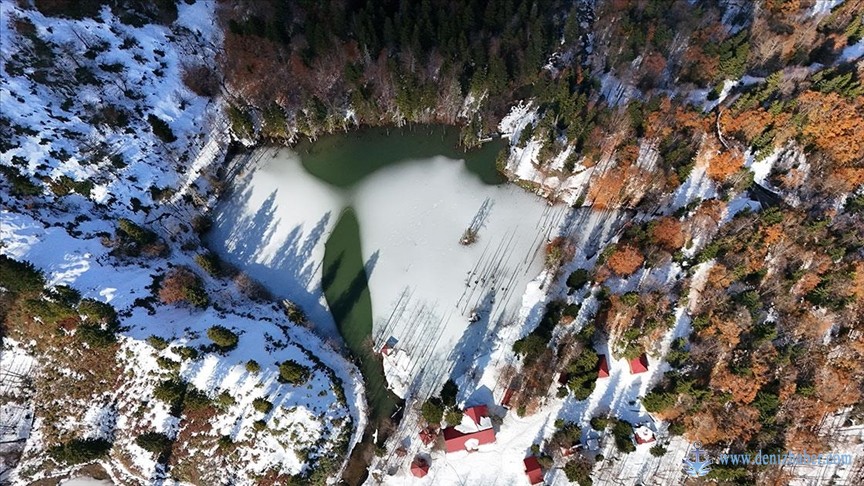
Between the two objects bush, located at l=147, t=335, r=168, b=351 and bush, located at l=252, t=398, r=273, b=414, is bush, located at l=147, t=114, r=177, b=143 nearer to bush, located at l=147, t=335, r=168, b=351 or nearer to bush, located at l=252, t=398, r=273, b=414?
bush, located at l=147, t=335, r=168, b=351

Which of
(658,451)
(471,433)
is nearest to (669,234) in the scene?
(658,451)

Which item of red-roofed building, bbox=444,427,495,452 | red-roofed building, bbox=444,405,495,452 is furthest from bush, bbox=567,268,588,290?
red-roofed building, bbox=444,427,495,452

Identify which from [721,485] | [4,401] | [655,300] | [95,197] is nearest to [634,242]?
[655,300]

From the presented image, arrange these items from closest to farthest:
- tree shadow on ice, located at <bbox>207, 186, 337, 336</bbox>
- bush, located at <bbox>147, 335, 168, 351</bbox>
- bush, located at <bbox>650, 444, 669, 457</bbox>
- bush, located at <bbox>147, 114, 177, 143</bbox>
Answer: bush, located at <bbox>650, 444, 669, 457</bbox>, bush, located at <bbox>147, 335, 168, 351</bbox>, tree shadow on ice, located at <bbox>207, 186, 337, 336</bbox>, bush, located at <bbox>147, 114, 177, 143</bbox>

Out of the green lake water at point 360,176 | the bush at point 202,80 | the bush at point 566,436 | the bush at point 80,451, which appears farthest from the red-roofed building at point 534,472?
the bush at point 202,80

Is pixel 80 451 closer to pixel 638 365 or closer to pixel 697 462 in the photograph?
pixel 638 365

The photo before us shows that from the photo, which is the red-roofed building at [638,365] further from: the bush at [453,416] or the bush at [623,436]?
the bush at [453,416]
